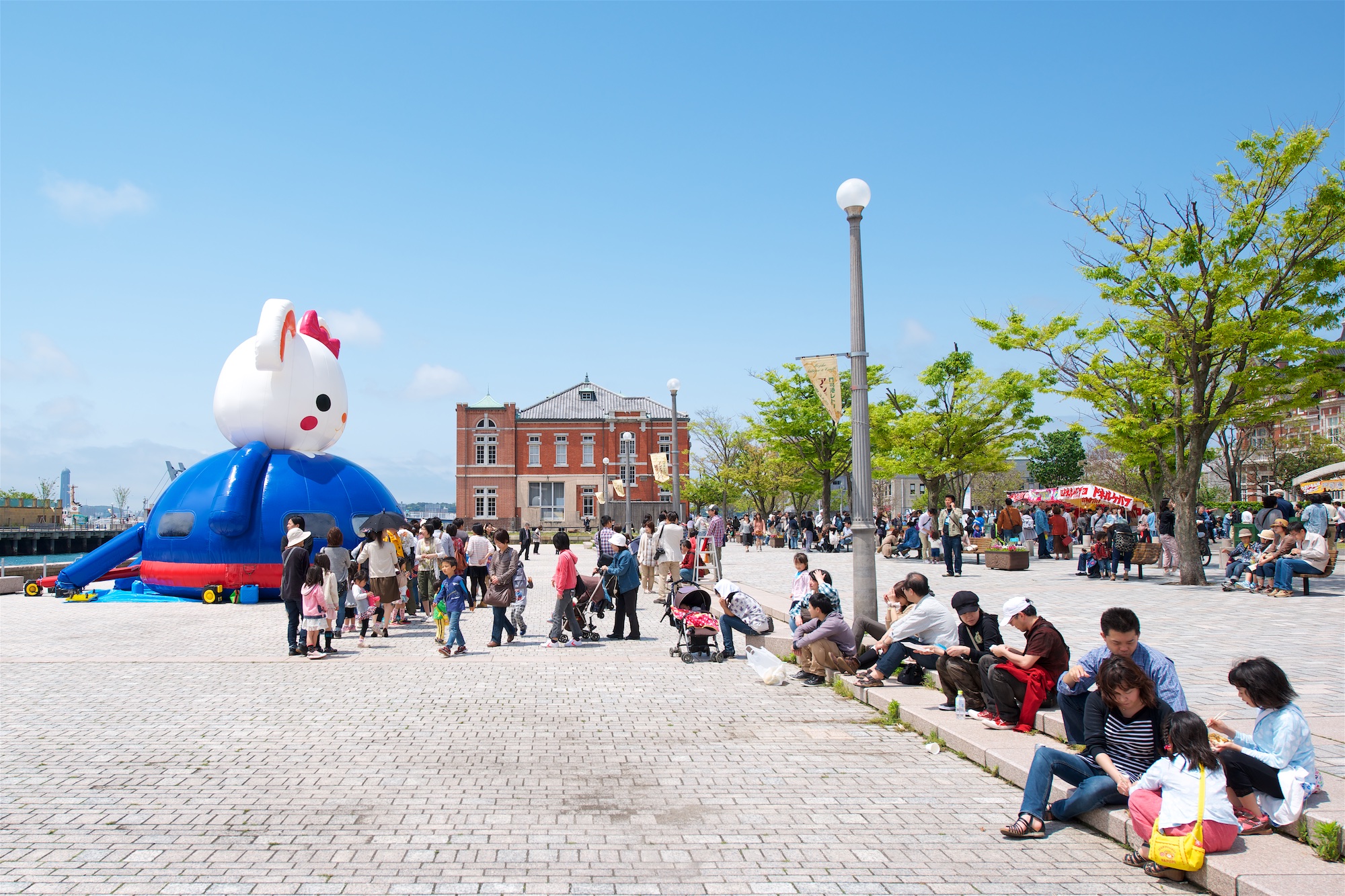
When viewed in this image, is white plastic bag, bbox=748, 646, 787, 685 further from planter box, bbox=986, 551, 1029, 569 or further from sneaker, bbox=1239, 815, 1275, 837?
planter box, bbox=986, 551, 1029, 569

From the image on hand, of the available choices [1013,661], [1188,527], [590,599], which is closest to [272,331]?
[590,599]

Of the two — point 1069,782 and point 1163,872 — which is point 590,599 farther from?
point 1163,872

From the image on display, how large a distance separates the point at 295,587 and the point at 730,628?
18.5 ft

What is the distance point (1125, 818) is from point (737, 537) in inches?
1988

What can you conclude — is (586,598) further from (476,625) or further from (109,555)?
(109,555)

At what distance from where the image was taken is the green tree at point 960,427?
111 feet

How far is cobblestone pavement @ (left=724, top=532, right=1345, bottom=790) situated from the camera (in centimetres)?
760

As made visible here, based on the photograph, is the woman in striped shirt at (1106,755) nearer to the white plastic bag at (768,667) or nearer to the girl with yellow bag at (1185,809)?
the girl with yellow bag at (1185,809)

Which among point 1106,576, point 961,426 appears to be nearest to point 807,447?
point 961,426

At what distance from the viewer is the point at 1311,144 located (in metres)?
16.7

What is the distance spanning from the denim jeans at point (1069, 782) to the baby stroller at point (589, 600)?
8.50 m

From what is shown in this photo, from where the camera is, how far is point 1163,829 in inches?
180

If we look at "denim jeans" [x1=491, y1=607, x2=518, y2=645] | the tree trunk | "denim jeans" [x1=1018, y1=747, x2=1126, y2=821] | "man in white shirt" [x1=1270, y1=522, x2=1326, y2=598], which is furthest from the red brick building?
"denim jeans" [x1=1018, y1=747, x2=1126, y2=821]

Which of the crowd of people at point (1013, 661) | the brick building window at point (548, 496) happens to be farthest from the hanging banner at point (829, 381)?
the brick building window at point (548, 496)
